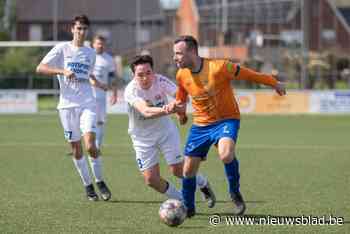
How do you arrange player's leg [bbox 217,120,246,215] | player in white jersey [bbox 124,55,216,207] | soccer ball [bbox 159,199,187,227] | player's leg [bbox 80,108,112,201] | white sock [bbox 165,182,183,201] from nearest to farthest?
soccer ball [bbox 159,199,187,227] → player's leg [bbox 217,120,246,215] → player in white jersey [bbox 124,55,216,207] → white sock [bbox 165,182,183,201] → player's leg [bbox 80,108,112,201]

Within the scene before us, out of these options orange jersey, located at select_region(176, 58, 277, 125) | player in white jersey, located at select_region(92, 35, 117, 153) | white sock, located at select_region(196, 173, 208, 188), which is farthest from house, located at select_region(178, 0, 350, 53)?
orange jersey, located at select_region(176, 58, 277, 125)

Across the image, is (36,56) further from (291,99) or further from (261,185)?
(261,185)

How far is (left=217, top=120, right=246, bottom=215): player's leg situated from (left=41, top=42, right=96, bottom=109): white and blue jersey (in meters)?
2.64

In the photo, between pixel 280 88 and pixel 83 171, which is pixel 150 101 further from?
pixel 83 171

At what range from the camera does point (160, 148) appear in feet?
31.6

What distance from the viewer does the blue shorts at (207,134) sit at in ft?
30.1

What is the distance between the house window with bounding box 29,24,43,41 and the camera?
2067 inches

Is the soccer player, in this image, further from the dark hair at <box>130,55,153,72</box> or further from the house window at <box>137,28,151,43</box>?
the house window at <box>137,28,151,43</box>

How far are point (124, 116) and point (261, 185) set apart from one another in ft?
67.9

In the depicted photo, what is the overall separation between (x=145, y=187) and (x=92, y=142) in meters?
1.36

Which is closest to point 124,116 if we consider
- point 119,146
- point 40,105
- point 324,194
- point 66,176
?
point 40,105

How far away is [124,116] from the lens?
32719mm

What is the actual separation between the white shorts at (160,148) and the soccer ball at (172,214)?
3.45ft

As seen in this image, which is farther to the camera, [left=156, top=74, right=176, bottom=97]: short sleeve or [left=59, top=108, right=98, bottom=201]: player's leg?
[left=59, top=108, right=98, bottom=201]: player's leg
